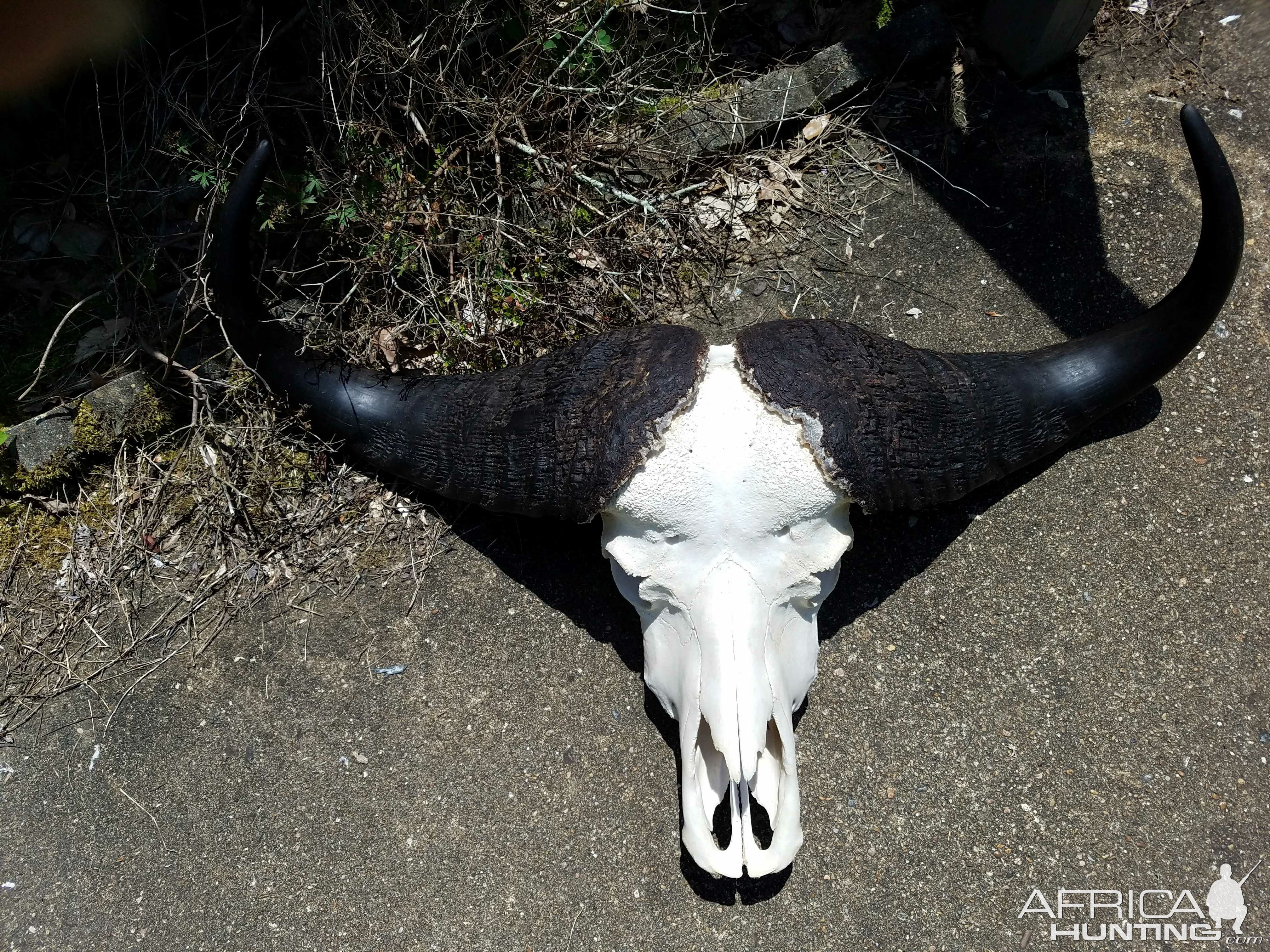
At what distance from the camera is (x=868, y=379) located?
7.22ft

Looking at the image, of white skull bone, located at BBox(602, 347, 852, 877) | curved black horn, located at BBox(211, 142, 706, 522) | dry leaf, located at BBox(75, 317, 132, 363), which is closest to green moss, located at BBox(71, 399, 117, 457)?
dry leaf, located at BBox(75, 317, 132, 363)

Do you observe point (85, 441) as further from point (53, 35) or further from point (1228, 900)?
point (1228, 900)

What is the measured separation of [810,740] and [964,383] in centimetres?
125

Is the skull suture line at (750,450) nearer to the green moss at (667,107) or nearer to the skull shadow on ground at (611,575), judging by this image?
the skull shadow on ground at (611,575)

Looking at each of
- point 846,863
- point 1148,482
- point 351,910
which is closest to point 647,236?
point 1148,482

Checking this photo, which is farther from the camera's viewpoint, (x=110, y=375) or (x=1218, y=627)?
(x=110, y=375)

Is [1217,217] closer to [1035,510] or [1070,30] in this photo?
[1035,510]

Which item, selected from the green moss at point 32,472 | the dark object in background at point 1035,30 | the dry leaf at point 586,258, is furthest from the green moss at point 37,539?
the dark object in background at point 1035,30

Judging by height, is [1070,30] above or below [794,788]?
above

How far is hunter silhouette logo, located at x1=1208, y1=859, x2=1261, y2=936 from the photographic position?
2.42 m

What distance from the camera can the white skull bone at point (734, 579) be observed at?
2.12 m

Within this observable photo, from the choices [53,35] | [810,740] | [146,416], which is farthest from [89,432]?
[810,740]

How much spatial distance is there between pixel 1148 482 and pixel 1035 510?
0.41m

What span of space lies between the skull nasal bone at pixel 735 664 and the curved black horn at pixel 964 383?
398 mm
